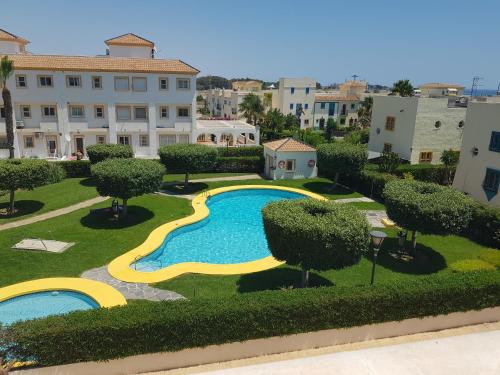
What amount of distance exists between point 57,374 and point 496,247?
71.1 feet

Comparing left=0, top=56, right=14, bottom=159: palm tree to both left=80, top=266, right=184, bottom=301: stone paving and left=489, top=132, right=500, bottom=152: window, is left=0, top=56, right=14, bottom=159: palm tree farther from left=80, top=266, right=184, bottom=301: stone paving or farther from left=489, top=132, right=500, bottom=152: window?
left=489, top=132, right=500, bottom=152: window

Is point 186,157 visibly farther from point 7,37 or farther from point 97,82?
point 7,37

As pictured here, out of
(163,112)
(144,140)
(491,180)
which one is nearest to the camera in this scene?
(491,180)

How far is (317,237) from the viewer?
12648 mm

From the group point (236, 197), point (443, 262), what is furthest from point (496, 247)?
point (236, 197)

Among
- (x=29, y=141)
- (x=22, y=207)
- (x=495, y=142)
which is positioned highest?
(x=495, y=142)

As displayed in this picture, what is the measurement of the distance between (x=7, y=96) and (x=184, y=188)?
18.6 m

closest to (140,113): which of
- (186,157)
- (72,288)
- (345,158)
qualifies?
(186,157)

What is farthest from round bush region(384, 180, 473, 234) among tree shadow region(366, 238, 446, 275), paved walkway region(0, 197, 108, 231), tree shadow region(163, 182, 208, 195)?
paved walkway region(0, 197, 108, 231)

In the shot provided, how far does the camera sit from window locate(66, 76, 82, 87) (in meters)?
39.7

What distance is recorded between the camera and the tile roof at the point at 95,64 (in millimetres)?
38719

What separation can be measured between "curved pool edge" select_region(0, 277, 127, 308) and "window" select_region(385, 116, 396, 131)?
109 feet

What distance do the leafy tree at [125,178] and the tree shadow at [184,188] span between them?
25.9 ft

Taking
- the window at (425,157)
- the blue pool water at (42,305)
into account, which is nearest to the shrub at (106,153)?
the blue pool water at (42,305)
